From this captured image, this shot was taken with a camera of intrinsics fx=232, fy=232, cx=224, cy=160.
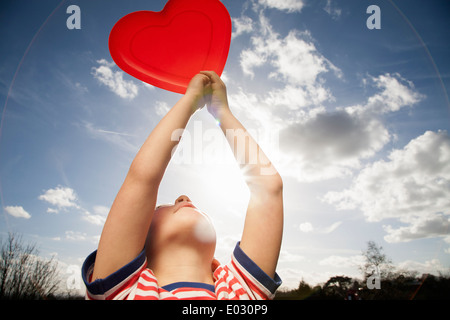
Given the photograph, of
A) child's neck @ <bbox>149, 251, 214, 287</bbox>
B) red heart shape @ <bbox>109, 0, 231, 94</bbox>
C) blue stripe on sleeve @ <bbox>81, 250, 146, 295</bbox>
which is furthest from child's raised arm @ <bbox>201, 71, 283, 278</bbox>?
Answer: red heart shape @ <bbox>109, 0, 231, 94</bbox>

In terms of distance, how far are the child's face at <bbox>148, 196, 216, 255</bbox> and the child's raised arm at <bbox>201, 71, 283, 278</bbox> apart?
0.67 ft

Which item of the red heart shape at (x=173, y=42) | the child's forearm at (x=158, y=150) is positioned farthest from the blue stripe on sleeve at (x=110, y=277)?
the red heart shape at (x=173, y=42)

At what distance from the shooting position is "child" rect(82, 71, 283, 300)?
3.26ft

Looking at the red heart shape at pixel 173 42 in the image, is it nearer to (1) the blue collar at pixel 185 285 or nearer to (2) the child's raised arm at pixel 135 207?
(2) the child's raised arm at pixel 135 207

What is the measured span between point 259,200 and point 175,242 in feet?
1.57

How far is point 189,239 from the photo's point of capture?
46.5 inches

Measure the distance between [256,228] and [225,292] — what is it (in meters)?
0.32

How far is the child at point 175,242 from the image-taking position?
0.99 metres

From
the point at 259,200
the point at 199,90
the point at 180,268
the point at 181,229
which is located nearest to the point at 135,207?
the point at 181,229

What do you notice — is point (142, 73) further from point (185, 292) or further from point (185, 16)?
point (185, 292)

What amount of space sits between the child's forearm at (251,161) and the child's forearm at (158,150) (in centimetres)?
30

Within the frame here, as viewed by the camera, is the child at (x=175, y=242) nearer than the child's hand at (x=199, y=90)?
Yes

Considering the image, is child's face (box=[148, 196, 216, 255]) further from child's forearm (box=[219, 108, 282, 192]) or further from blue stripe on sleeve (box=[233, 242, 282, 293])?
child's forearm (box=[219, 108, 282, 192])
